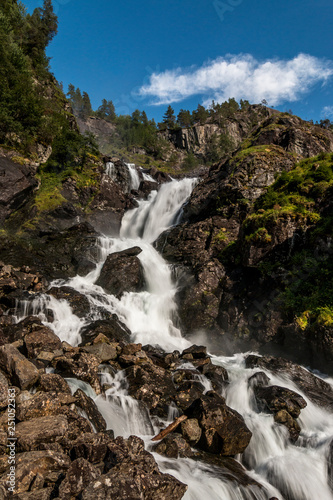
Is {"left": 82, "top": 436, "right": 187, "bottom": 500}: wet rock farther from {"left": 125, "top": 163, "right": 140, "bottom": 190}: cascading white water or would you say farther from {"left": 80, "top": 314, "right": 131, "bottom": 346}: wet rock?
{"left": 125, "top": 163, "right": 140, "bottom": 190}: cascading white water

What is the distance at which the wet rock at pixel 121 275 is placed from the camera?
18078 mm

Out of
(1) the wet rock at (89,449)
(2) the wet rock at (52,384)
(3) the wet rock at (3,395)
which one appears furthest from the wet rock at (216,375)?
(3) the wet rock at (3,395)

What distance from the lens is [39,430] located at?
5.16 meters

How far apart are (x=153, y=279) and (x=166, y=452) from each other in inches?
550

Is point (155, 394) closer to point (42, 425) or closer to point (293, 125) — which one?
point (42, 425)

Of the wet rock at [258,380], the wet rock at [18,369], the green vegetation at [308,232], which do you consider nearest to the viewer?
the wet rock at [18,369]

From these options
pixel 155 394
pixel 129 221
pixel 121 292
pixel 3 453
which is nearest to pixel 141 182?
pixel 129 221

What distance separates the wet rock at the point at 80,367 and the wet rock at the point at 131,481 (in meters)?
3.21

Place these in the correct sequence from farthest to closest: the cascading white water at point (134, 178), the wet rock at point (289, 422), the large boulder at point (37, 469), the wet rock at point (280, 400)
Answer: the cascading white water at point (134, 178)
the wet rock at point (280, 400)
the wet rock at point (289, 422)
the large boulder at point (37, 469)

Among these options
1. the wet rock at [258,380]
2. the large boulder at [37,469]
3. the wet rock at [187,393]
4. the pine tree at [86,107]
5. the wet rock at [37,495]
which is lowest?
the wet rock at [187,393]

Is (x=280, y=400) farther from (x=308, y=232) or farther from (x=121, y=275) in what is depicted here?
(x=121, y=275)

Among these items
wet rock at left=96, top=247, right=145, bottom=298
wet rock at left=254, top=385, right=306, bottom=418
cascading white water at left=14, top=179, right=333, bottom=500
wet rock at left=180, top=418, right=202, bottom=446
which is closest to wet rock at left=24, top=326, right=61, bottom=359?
cascading white water at left=14, top=179, right=333, bottom=500

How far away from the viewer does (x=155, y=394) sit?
8.52m

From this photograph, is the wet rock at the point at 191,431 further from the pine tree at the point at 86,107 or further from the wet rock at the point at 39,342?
the pine tree at the point at 86,107
